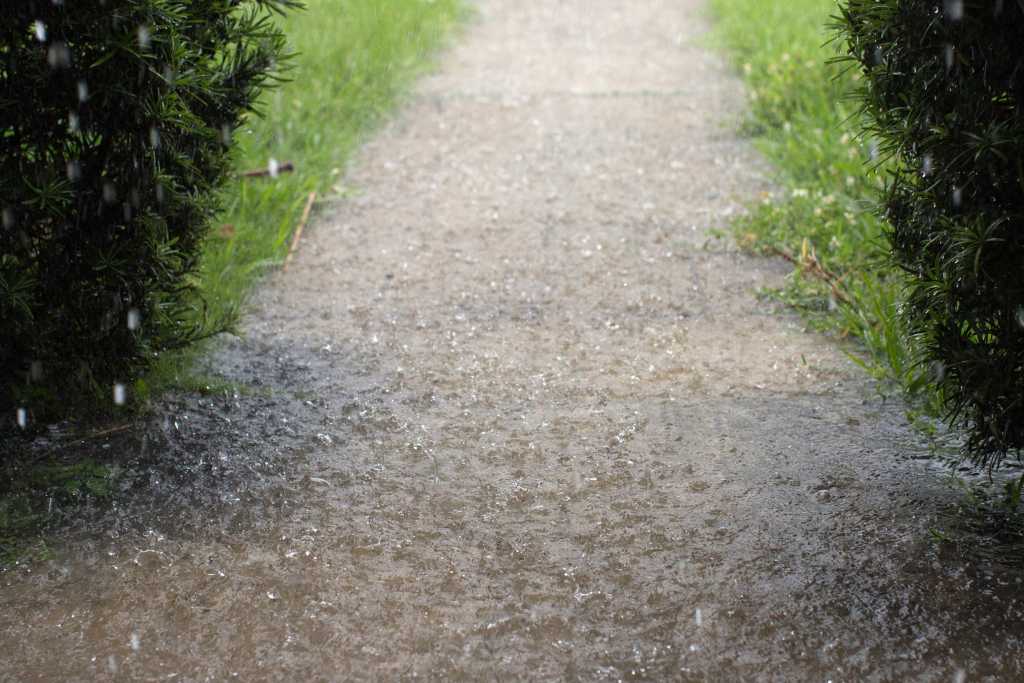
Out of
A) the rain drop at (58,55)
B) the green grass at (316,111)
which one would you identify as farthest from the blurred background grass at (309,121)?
the rain drop at (58,55)

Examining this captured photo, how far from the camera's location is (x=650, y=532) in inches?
101

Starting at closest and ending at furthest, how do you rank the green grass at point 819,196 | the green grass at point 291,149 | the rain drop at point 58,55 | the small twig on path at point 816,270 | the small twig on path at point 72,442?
1. the rain drop at point 58,55
2. the green grass at point 291,149
3. the small twig on path at point 72,442
4. the green grass at point 819,196
5. the small twig on path at point 816,270

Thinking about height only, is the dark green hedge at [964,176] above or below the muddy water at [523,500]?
above

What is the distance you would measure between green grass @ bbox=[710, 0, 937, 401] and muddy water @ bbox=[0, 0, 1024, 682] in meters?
0.16

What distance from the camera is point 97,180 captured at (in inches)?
107

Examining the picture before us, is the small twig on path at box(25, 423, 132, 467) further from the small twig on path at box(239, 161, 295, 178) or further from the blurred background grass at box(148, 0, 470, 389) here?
the small twig on path at box(239, 161, 295, 178)

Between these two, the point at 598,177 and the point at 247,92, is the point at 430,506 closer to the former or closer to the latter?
the point at 247,92

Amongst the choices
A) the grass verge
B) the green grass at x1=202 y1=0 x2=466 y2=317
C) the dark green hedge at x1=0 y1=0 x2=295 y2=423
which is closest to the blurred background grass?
the green grass at x1=202 y1=0 x2=466 y2=317

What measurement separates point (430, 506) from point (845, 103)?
4.58 metres

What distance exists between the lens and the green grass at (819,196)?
3.28 meters

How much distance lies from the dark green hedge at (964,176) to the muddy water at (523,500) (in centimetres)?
49

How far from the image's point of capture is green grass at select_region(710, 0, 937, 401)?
10.8ft

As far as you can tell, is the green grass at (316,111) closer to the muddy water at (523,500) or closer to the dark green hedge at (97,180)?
the muddy water at (523,500)

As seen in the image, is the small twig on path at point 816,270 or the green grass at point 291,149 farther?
the small twig on path at point 816,270
